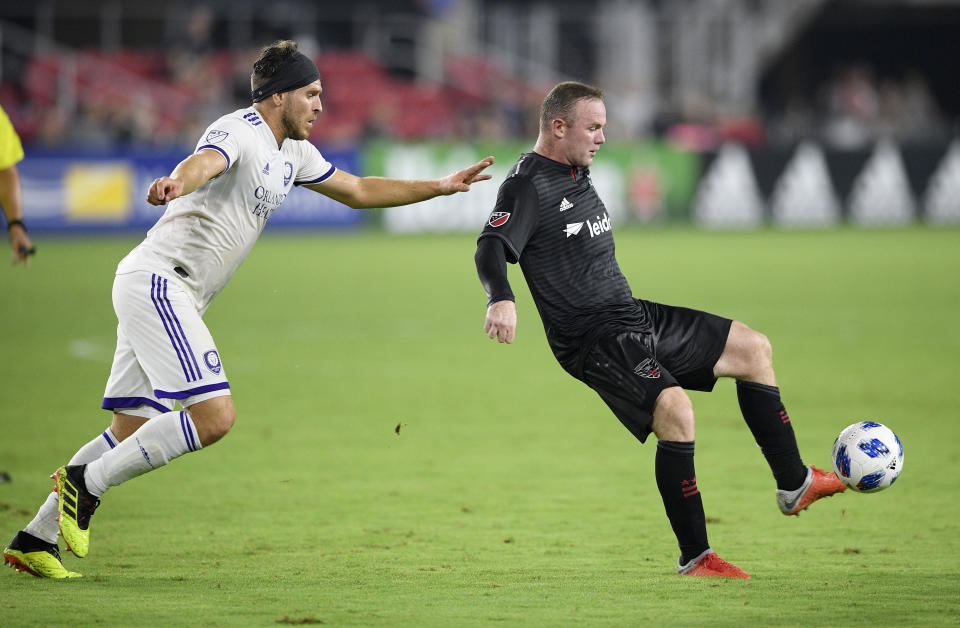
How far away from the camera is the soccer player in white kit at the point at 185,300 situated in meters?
5.50

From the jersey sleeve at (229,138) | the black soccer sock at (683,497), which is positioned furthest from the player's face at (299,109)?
the black soccer sock at (683,497)

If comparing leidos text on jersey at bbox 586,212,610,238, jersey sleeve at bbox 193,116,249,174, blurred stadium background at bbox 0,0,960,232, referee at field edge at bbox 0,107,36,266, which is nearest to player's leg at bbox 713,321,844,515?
leidos text on jersey at bbox 586,212,610,238

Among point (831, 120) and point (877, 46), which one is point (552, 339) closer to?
point (831, 120)

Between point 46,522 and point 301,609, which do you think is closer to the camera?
point 301,609

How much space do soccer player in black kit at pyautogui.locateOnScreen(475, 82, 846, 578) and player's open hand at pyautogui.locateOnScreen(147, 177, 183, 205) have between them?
1348mm

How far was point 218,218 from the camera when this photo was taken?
5707mm

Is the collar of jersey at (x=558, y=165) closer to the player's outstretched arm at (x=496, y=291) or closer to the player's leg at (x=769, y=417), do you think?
the player's outstretched arm at (x=496, y=291)

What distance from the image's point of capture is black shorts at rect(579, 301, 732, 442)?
5652mm

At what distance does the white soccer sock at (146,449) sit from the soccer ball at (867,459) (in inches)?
114

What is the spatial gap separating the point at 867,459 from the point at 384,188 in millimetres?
2625

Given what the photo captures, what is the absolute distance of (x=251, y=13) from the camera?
33.6 m

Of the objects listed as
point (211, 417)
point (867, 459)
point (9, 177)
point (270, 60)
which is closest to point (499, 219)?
point (270, 60)

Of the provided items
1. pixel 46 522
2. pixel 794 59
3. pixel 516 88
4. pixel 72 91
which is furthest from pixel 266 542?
pixel 794 59

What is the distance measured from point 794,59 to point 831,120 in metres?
6.04
